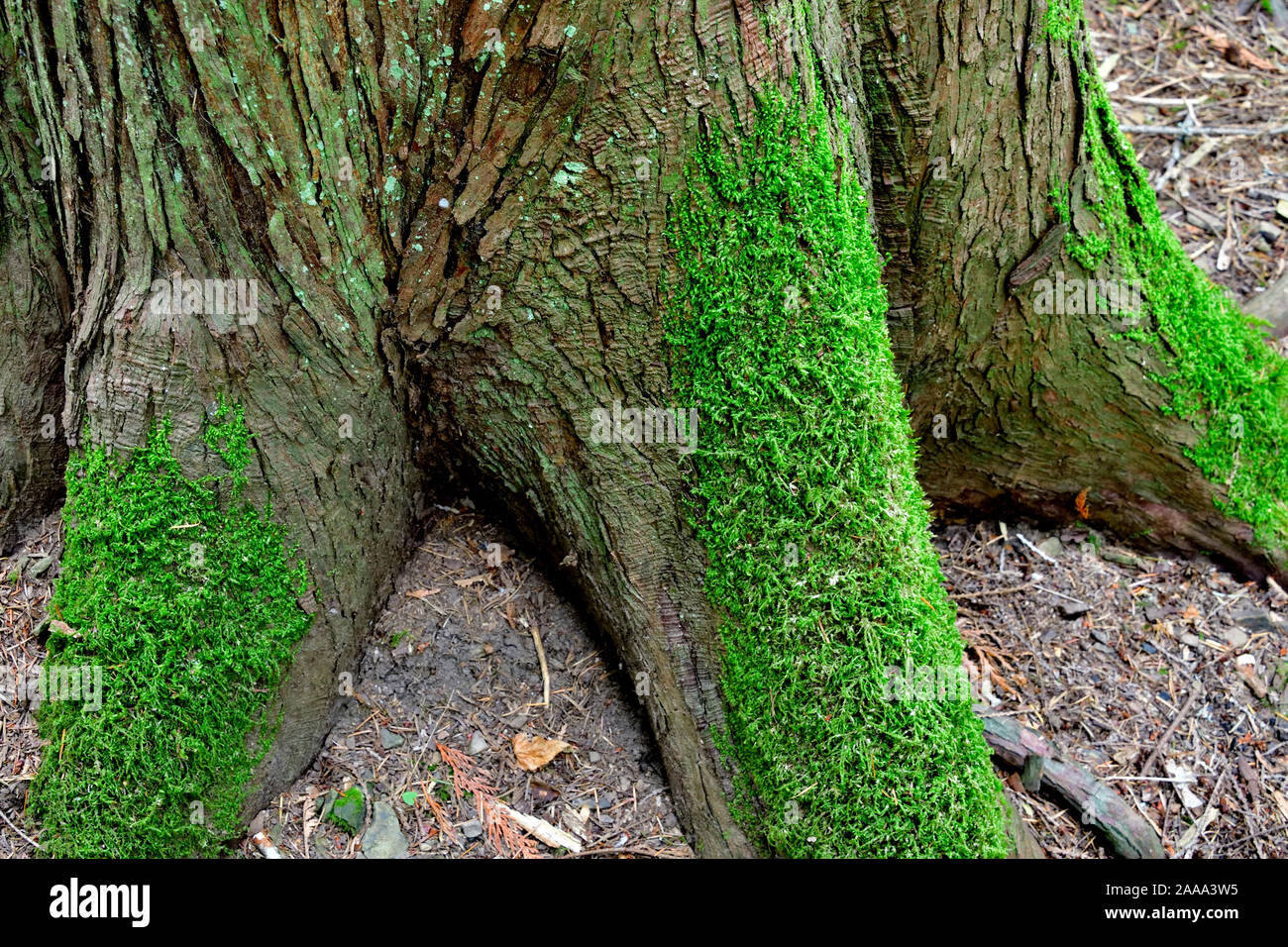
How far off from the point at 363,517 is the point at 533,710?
92 centimetres

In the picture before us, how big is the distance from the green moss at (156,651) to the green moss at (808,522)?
5.05ft

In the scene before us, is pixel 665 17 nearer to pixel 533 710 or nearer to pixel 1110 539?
pixel 533 710

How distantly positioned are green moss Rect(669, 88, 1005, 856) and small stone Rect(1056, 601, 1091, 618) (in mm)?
1352

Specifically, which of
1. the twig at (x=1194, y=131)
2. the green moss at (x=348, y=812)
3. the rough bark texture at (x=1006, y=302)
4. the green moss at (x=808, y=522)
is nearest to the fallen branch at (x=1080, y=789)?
the green moss at (x=808, y=522)

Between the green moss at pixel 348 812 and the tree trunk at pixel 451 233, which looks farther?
the green moss at pixel 348 812

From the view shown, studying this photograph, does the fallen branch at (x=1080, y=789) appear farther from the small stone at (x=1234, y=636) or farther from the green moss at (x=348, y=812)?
the green moss at (x=348, y=812)

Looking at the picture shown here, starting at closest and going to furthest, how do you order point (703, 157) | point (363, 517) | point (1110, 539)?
1. point (703, 157)
2. point (363, 517)
3. point (1110, 539)

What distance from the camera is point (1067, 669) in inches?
152

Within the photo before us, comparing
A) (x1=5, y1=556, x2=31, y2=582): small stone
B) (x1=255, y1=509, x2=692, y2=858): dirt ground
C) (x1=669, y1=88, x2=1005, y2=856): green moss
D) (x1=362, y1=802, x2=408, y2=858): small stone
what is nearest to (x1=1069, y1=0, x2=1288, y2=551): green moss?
(x1=669, y1=88, x2=1005, y2=856): green moss

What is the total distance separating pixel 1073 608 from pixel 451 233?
308 cm

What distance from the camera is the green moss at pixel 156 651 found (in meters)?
2.82

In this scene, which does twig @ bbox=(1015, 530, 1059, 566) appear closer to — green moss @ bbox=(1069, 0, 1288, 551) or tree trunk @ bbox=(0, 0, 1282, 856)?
green moss @ bbox=(1069, 0, 1288, 551)

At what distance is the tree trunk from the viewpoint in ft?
8.55

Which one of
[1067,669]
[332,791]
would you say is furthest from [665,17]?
[1067,669]
